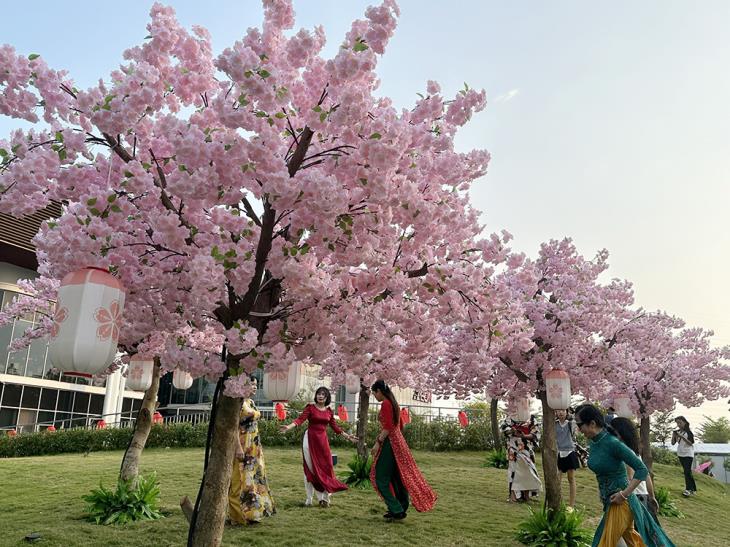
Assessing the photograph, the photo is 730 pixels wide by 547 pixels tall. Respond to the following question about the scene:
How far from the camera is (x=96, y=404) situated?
93.1 feet

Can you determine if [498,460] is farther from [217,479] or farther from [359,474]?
[217,479]

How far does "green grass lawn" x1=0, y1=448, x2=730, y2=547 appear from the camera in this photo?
7.15 meters

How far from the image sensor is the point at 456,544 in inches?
296

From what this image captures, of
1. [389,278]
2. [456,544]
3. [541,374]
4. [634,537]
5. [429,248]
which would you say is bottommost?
[456,544]

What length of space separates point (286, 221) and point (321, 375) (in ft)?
42.6

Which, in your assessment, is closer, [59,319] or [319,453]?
[59,319]

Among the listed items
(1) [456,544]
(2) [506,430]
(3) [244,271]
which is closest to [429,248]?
(3) [244,271]

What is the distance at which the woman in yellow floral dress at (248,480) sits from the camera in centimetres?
768

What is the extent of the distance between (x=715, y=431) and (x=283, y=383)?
215 feet

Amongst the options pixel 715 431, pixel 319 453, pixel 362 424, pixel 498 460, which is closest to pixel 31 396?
pixel 362 424

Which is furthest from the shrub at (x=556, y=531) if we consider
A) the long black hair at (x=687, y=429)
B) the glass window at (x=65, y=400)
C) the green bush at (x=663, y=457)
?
the glass window at (x=65, y=400)

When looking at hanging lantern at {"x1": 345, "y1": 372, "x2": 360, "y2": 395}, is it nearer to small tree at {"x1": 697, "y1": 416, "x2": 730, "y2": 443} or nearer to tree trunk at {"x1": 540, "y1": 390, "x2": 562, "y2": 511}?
tree trunk at {"x1": 540, "y1": 390, "x2": 562, "y2": 511}

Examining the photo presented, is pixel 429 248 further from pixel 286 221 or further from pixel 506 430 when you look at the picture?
pixel 506 430

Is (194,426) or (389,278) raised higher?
(389,278)
